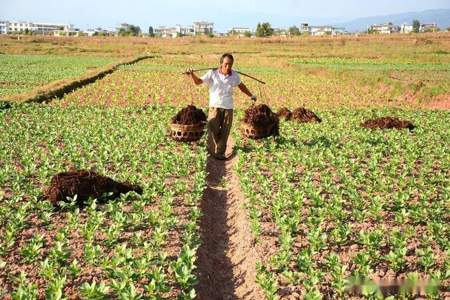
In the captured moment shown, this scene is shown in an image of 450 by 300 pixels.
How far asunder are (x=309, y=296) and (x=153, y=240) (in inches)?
92.0

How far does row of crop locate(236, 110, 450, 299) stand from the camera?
232 inches

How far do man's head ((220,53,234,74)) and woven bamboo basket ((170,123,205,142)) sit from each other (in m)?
1.73

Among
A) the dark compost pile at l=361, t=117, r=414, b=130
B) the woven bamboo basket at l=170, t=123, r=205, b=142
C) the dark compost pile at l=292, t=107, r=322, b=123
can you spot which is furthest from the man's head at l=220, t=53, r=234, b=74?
the dark compost pile at l=361, t=117, r=414, b=130

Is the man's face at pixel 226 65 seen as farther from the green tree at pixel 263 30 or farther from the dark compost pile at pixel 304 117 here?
the green tree at pixel 263 30

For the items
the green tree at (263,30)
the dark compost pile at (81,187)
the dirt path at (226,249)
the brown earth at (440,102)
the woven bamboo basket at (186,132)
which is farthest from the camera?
the green tree at (263,30)

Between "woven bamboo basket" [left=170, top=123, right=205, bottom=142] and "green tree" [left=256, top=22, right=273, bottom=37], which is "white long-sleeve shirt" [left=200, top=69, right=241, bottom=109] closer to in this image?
"woven bamboo basket" [left=170, top=123, right=205, bottom=142]

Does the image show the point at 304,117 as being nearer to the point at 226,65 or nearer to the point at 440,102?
the point at 226,65

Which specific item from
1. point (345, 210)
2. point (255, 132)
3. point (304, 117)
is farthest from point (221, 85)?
point (304, 117)

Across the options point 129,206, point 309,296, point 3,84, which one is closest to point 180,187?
point 129,206

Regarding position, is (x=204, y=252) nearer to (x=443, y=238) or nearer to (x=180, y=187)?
(x=180, y=187)

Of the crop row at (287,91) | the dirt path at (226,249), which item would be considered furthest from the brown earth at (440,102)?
the dirt path at (226,249)

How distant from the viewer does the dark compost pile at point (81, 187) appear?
8016 millimetres

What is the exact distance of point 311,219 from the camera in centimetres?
738

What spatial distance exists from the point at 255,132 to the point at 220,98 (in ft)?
4.99
